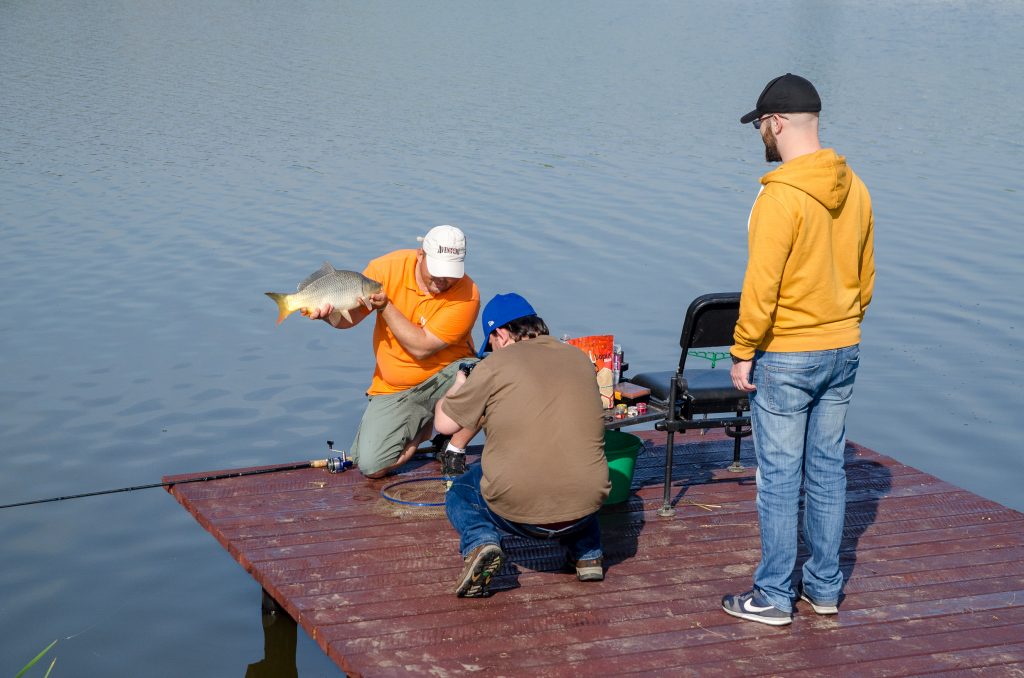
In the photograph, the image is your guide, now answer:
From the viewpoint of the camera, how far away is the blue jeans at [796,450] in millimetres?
4672

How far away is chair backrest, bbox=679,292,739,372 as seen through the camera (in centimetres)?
604

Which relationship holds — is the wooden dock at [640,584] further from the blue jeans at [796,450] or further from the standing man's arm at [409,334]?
the standing man's arm at [409,334]

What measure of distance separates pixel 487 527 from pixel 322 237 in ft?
32.5

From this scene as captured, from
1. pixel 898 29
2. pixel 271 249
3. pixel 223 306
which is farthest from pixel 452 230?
pixel 898 29

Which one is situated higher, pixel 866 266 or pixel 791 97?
pixel 791 97

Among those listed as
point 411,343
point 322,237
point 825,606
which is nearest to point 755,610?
point 825,606

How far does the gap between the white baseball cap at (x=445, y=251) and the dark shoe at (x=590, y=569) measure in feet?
6.10

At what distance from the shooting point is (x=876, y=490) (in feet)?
22.1

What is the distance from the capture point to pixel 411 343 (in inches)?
259

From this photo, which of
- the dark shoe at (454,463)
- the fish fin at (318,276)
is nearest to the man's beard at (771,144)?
the fish fin at (318,276)

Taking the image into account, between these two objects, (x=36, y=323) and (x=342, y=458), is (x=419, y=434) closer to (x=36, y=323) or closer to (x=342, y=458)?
(x=342, y=458)

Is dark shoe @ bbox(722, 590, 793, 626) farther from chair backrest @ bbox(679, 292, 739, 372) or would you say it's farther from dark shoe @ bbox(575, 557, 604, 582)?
chair backrest @ bbox(679, 292, 739, 372)

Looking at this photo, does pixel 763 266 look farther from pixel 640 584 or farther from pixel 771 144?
pixel 640 584

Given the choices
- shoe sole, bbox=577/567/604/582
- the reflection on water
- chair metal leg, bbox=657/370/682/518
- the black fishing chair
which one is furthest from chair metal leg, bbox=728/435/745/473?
the reflection on water
